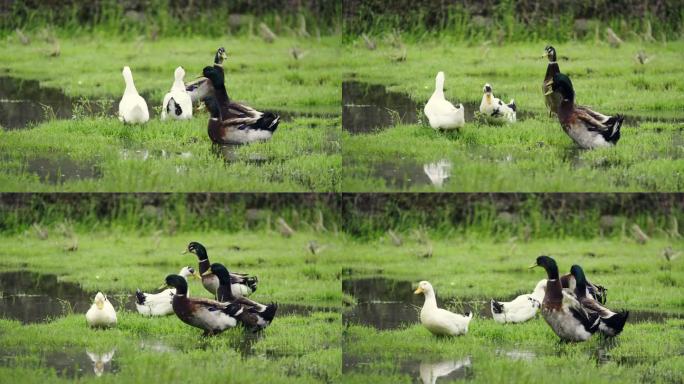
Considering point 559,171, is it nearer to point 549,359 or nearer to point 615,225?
point 549,359

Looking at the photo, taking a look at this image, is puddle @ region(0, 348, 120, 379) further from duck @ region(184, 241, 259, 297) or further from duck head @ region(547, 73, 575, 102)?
duck head @ region(547, 73, 575, 102)

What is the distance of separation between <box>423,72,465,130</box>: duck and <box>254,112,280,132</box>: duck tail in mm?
1101

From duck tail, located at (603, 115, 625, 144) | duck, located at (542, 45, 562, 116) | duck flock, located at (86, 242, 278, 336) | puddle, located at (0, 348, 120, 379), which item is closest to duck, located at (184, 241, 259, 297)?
duck flock, located at (86, 242, 278, 336)

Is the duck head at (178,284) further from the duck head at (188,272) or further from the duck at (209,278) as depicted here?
the duck head at (188,272)

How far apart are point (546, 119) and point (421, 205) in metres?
1.49

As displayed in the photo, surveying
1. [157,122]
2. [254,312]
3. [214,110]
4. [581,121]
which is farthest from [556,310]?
[157,122]

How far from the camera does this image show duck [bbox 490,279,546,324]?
1159 centimetres

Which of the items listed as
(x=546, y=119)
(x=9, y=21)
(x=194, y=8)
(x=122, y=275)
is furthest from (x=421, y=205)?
(x=9, y=21)

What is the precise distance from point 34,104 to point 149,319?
2.32m

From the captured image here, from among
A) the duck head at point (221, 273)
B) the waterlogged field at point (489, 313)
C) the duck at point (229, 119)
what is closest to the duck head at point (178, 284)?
the duck head at point (221, 273)

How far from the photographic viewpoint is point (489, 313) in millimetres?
12008

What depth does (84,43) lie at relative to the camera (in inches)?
584

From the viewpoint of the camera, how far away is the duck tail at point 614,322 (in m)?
11.0

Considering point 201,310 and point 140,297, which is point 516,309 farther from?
point 140,297
